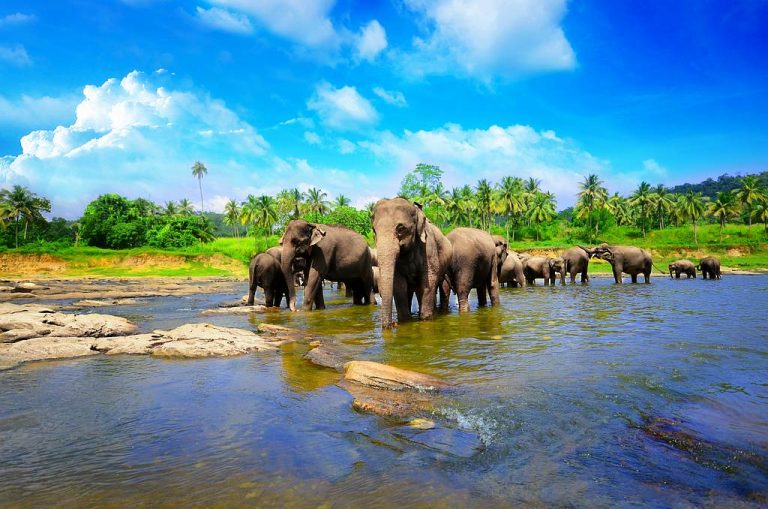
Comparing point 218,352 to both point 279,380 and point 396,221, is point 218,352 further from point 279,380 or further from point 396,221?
point 396,221

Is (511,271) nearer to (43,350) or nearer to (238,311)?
(238,311)

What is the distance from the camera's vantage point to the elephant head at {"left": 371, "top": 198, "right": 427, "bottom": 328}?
9.54 metres

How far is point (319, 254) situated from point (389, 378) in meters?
9.33

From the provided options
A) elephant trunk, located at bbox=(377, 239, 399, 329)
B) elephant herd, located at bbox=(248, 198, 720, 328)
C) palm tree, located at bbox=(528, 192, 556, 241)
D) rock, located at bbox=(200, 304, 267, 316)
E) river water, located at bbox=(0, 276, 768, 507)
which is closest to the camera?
river water, located at bbox=(0, 276, 768, 507)

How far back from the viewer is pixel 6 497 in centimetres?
288

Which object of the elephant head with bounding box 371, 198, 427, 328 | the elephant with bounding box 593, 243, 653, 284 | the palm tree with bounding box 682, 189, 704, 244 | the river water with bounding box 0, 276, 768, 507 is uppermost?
the palm tree with bounding box 682, 189, 704, 244

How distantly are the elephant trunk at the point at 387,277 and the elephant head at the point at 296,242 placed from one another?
15.6ft

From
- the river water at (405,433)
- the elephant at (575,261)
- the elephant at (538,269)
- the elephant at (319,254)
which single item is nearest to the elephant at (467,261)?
the elephant at (319,254)

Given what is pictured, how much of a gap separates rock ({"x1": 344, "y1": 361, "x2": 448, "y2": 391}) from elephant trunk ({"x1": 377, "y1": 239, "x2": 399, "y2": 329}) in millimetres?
3739

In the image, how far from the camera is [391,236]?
964 cm

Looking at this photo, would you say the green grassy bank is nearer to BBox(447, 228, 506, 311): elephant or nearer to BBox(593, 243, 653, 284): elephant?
BBox(593, 243, 653, 284): elephant

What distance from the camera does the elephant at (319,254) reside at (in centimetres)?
1412

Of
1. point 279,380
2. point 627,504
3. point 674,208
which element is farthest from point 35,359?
point 674,208

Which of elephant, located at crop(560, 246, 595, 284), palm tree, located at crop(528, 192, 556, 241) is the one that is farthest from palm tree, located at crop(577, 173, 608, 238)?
elephant, located at crop(560, 246, 595, 284)
